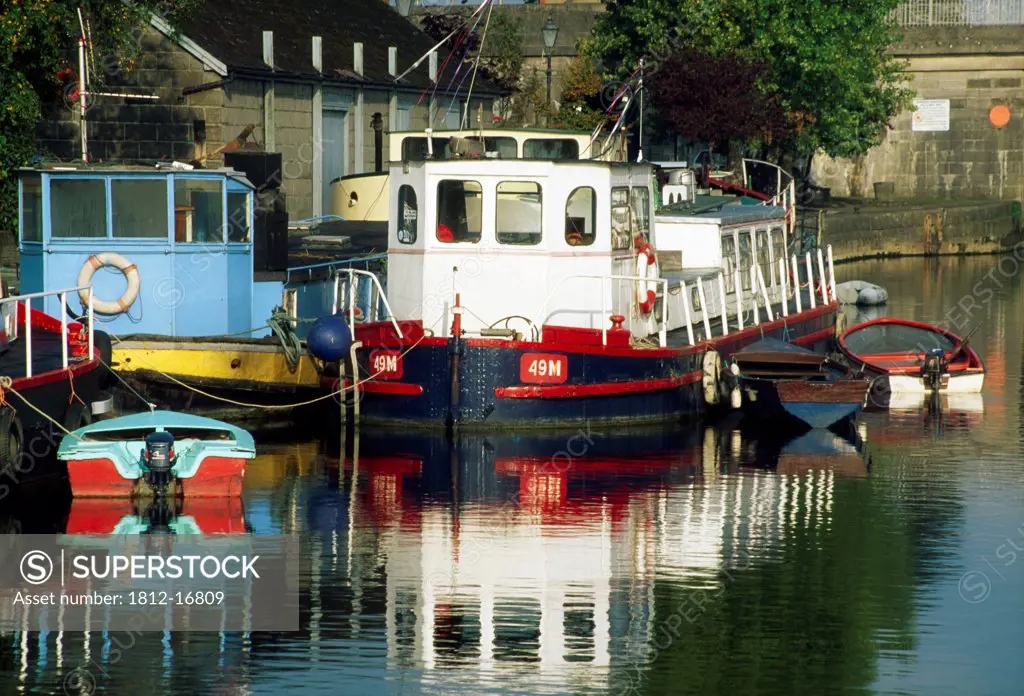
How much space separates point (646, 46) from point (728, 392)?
97.6 ft

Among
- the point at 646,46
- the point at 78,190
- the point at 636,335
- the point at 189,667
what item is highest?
the point at 646,46

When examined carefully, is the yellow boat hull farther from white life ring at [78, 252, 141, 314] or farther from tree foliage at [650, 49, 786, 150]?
tree foliage at [650, 49, 786, 150]

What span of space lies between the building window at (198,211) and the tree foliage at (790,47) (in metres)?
27.4

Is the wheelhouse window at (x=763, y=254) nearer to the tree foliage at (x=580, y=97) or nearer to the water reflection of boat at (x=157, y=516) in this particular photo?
the water reflection of boat at (x=157, y=516)

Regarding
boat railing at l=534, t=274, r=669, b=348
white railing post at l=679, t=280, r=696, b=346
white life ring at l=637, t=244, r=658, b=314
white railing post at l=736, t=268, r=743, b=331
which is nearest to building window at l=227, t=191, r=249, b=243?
boat railing at l=534, t=274, r=669, b=348

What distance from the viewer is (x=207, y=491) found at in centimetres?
1747

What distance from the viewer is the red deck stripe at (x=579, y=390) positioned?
822 inches

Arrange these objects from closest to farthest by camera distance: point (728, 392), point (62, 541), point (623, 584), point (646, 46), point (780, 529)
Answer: point (623, 584) < point (62, 541) < point (780, 529) < point (728, 392) < point (646, 46)

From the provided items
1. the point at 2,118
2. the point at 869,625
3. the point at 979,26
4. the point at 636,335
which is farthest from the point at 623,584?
the point at 979,26

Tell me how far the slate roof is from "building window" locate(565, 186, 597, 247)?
14.9 meters

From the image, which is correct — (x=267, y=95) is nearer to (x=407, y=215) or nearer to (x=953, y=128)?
(x=407, y=215)

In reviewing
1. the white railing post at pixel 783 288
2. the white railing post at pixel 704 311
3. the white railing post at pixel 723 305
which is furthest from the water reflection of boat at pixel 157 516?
the white railing post at pixel 783 288

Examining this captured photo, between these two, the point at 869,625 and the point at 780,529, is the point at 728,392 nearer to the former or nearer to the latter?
the point at 780,529

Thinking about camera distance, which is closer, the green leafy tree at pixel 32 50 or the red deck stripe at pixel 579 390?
the red deck stripe at pixel 579 390
